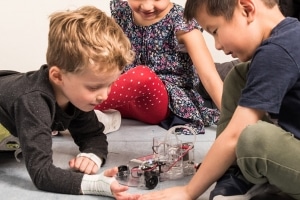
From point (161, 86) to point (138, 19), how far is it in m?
0.28

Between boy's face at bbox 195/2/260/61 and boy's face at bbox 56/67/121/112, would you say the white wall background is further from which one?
boy's face at bbox 195/2/260/61

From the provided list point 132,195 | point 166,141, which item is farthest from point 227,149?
point 166,141

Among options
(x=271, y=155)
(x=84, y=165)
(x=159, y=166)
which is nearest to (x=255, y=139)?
(x=271, y=155)

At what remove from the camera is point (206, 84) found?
141 cm

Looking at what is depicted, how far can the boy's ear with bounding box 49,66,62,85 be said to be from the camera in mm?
1003

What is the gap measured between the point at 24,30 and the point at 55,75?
3.70 ft

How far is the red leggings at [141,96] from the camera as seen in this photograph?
4.55 ft

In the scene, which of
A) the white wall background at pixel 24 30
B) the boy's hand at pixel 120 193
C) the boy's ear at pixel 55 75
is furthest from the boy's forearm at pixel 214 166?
the white wall background at pixel 24 30

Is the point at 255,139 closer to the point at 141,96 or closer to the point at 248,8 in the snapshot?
the point at 248,8

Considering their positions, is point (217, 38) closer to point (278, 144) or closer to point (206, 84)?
point (278, 144)

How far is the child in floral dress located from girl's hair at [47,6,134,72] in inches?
15.0

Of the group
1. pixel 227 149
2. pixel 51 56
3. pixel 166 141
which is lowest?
pixel 166 141

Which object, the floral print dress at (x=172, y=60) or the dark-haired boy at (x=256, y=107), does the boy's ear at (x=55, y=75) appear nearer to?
the dark-haired boy at (x=256, y=107)

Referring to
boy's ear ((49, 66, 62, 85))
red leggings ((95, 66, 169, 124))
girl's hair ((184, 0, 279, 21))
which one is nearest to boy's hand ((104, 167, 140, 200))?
boy's ear ((49, 66, 62, 85))
